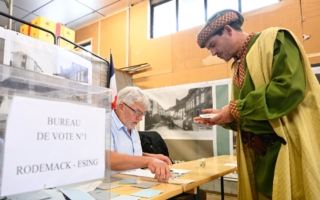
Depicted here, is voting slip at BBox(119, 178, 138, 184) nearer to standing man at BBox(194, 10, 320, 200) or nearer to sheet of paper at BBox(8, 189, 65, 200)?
standing man at BBox(194, 10, 320, 200)

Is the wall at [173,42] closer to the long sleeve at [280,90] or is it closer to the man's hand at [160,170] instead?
the long sleeve at [280,90]

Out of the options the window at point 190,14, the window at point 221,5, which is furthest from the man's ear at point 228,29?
the window at point 190,14

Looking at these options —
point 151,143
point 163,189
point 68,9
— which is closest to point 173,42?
point 151,143

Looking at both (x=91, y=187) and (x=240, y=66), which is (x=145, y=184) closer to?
(x=91, y=187)

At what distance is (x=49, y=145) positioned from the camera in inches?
11.7

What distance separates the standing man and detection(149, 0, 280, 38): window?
199 centimetres

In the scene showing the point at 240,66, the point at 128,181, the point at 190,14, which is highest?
the point at 190,14

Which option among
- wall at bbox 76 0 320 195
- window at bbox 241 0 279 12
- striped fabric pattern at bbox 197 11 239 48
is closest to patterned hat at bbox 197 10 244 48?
striped fabric pattern at bbox 197 11 239 48

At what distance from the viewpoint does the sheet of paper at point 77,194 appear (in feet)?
1.24

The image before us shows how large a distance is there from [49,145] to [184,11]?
322 centimetres

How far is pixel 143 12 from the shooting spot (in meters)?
3.51

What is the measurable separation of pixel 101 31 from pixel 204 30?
329 cm

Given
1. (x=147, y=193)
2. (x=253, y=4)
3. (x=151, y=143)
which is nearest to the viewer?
(x=147, y=193)

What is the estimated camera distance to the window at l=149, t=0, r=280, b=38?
2.73 meters
